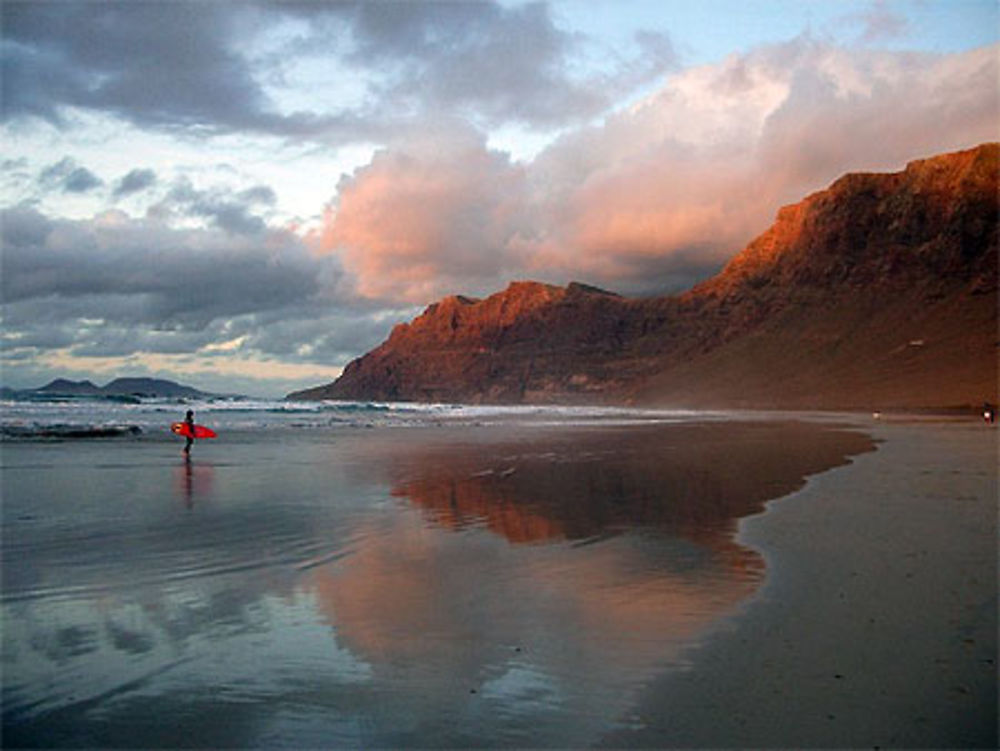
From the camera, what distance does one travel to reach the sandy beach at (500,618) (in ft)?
15.8

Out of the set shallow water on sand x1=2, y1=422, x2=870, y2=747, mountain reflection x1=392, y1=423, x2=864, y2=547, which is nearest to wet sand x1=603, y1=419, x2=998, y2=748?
shallow water on sand x1=2, y1=422, x2=870, y2=747

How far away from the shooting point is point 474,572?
877 cm

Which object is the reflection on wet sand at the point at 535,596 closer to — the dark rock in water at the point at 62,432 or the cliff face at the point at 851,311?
the dark rock in water at the point at 62,432

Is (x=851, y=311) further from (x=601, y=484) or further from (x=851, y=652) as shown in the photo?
(x=851, y=652)

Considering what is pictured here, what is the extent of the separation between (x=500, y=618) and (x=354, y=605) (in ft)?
4.58

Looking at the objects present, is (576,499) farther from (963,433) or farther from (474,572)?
(963,433)

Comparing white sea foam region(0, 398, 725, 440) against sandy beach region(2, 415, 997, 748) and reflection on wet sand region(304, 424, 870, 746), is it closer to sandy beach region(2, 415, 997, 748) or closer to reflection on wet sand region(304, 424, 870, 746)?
sandy beach region(2, 415, 997, 748)

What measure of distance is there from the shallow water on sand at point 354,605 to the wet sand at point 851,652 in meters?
0.30

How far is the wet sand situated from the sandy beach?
0.02 m

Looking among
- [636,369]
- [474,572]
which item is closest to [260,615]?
[474,572]

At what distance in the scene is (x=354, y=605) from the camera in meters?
7.40

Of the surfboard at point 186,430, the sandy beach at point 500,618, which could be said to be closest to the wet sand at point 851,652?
the sandy beach at point 500,618

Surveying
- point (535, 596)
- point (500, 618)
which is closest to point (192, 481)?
point (535, 596)

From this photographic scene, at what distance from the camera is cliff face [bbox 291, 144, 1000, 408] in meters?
99.4
